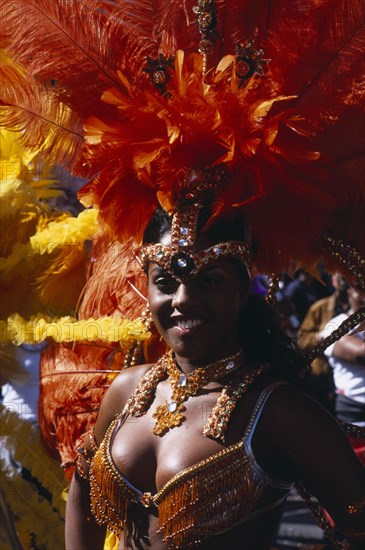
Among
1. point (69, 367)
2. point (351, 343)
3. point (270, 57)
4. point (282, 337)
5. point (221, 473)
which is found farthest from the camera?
point (351, 343)

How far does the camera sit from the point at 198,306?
2.27m

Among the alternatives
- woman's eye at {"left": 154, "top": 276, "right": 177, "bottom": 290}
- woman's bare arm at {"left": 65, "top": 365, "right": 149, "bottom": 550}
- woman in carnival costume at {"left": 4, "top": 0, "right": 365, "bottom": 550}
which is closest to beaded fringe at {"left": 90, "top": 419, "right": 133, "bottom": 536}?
woman in carnival costume at {"left": 4, "top": 0, "right": 365, "bottom": 550}

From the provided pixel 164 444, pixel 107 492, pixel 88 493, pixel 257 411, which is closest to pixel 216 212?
pixel 257 411

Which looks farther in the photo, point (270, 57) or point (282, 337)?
point (282, 337)

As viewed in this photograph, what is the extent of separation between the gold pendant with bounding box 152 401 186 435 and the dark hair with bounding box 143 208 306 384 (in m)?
0.25

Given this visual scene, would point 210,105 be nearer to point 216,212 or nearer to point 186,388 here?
point 216,212

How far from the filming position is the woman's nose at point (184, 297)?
2256mm

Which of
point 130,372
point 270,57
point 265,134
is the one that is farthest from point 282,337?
point 270,57

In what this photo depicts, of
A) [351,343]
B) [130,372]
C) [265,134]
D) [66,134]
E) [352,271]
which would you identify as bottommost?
[351,343]

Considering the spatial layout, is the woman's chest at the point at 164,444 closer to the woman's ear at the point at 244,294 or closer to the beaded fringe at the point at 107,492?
the beaded fringe at the point at 107,492

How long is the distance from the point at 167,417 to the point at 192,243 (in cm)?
50

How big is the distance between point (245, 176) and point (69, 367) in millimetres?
1096

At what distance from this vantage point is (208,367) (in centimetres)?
240

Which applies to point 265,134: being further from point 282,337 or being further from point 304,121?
point 282,337
